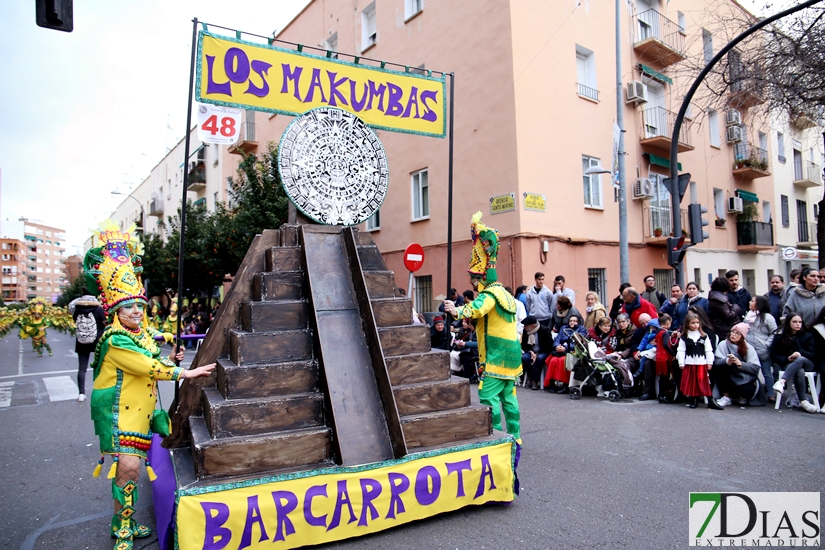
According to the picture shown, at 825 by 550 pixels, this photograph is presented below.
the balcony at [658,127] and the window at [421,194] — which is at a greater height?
the balcony at [658,127]

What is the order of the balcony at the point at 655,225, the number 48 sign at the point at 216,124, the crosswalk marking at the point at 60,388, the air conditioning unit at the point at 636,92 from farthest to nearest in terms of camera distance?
the balcony at the point at 655,225 → the air conditioning unit at the point at 636,92 → the crosswalk marking at the point at 60,388 → the number 48 sign at the point at 216,124

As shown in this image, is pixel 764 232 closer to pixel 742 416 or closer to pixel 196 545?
pixel 742 416

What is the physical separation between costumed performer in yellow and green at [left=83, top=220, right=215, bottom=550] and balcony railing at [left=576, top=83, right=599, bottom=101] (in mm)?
13534

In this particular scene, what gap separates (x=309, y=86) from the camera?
546 centimetres

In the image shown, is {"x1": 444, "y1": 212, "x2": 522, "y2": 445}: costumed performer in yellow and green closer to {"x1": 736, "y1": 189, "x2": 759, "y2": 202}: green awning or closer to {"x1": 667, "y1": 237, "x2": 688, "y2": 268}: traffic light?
{"x1": 667, "y1": 237, "x2": 688, "y2": 268}: traffic light

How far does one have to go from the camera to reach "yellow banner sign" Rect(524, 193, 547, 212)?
12.8 meters

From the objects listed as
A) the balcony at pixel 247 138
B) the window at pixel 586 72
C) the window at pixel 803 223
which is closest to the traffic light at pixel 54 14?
the window at pixel 586 72

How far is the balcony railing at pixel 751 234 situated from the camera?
20.1 metres

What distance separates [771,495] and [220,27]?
20.8 ft

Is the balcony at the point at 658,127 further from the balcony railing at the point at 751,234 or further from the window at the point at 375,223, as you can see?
the window at the point at 375,223

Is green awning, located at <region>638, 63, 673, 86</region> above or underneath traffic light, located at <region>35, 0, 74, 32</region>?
above

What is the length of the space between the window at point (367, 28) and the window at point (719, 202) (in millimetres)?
13769

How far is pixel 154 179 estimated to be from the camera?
42250 mm

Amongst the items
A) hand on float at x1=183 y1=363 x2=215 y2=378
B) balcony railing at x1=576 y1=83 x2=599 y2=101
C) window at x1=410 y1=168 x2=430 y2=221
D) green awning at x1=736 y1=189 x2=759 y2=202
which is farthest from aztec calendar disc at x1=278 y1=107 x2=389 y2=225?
green awning at x1=736 y1=189 x2=759 y2=202
